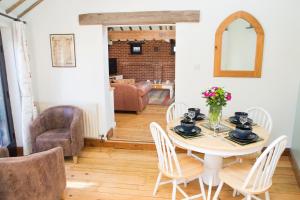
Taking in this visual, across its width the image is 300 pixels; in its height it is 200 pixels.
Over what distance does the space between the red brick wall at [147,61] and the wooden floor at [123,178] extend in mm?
5746

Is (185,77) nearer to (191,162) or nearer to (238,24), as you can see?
(238,24)

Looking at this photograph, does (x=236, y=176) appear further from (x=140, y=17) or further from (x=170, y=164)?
(x=140, y=17)

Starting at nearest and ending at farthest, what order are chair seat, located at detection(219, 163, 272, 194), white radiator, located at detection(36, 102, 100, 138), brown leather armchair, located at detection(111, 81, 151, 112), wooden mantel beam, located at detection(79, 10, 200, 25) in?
chair seat, located at detection(219, 163, 272, 194), wooden mantel beam, located at detection(79, 10, 200, 25), white radiator, located at detection(36, 102, 100, 138), brown leather armchair, located at detection(111, 81, 151, 112)

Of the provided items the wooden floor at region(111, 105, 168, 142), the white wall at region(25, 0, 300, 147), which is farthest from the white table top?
the wooden floor at region(111, 105, 168, 142)

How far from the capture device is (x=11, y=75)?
3.41 metres

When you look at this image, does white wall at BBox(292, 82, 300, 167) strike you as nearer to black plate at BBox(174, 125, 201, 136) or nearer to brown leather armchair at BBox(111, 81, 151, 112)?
black plate at BBox(174, 125, 201, 136)

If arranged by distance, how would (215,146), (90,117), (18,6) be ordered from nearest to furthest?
(215,146), (18,6), (90,117)

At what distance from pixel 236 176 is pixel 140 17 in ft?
8.15

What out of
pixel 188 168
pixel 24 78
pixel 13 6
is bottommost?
pixel 188 168

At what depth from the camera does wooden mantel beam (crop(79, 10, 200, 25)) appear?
3220 millimetres

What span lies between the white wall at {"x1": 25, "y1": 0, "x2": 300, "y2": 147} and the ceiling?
0.09m

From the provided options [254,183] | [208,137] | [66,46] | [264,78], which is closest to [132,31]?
[66,46]

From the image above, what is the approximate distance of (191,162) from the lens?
240cm

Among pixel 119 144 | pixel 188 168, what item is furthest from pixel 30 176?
pixel 119 144
